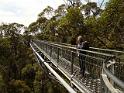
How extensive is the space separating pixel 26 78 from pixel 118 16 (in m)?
35.8

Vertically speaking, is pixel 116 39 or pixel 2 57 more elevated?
pixel 116 39

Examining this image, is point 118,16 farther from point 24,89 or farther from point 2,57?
point 2,57

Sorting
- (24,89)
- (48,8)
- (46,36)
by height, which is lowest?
(24,89)

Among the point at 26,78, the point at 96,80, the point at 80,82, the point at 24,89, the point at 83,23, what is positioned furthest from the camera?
the point at 26,78

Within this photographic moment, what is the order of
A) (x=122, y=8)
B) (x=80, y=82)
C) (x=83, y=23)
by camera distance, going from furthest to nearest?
1. (x=83, y=23)
2. (x=122, y=8)
3. (x=80, y=82)

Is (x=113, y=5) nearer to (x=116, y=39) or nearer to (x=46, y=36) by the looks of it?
(x=116, y=39)

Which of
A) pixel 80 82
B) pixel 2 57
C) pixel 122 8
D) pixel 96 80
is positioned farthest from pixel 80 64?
pixel 2 57

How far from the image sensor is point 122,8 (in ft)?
73.1

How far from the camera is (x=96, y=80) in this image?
7.41 metres

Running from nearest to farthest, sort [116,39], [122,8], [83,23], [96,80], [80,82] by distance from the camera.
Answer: [96,80], [80,82], [122,8], [116,39], [83,23]

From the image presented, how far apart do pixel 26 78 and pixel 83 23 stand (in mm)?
29969

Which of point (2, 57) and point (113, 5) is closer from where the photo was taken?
point (113, 5)

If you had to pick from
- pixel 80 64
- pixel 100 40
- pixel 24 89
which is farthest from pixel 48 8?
pixel 80 64

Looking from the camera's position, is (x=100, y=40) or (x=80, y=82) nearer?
(x=80, y=82)
